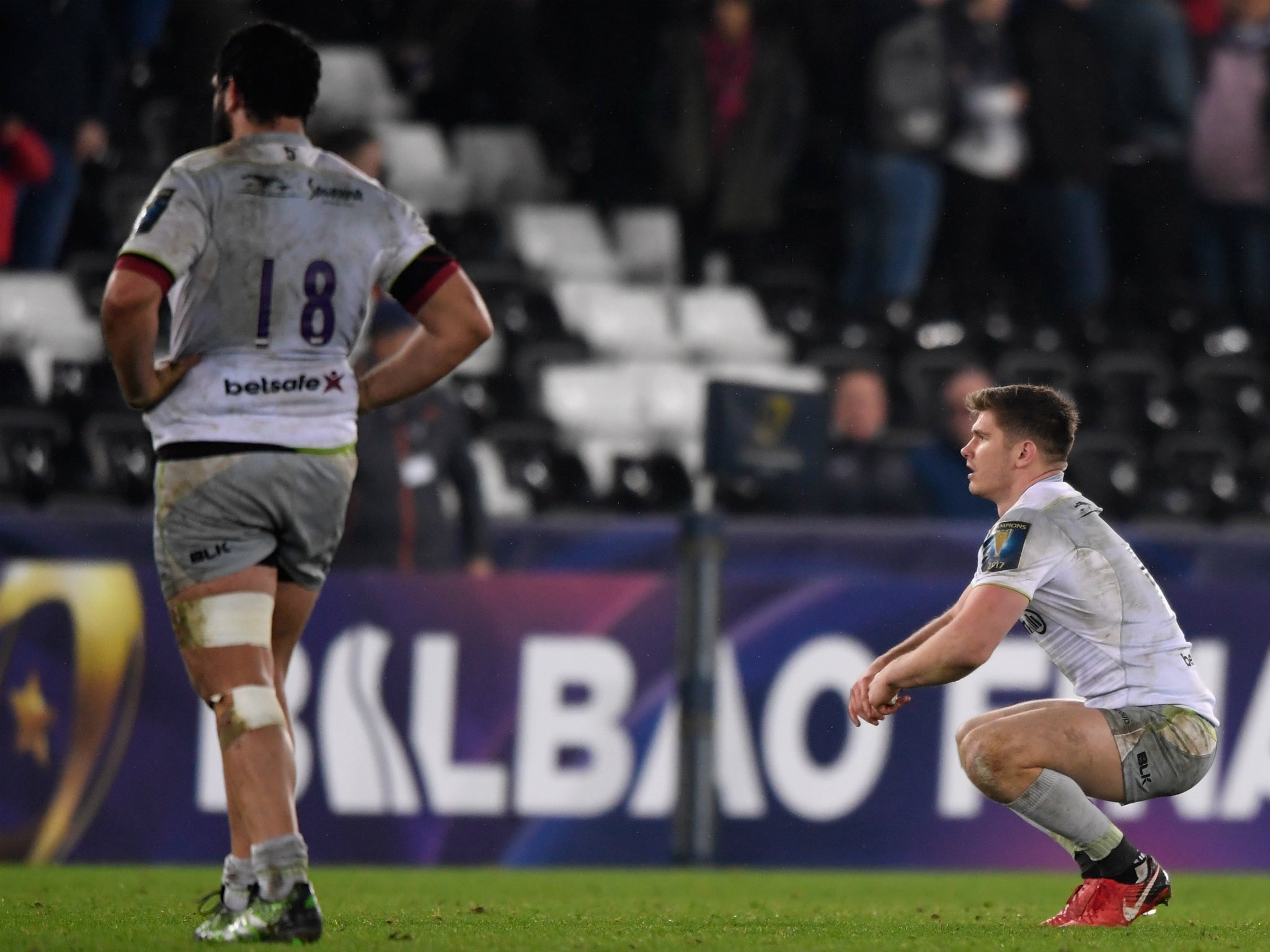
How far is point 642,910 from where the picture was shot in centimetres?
627

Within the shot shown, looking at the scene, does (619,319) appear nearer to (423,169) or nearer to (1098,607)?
(423,169)

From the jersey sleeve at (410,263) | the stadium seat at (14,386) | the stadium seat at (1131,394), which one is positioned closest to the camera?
the jersey sleeve at (410,263)

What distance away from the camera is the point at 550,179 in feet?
47.5

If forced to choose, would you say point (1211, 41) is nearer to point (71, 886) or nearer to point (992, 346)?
point (992, 346)

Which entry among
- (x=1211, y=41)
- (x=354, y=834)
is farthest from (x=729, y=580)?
(x=1211, y=41)

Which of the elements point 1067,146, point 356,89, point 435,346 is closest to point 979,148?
point 1067,146

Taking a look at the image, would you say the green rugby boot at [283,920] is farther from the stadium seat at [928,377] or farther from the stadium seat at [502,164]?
the stadium seat at [502,164]

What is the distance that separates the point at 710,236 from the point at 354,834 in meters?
6.54

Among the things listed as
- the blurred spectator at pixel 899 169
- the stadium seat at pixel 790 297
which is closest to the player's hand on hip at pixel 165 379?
the blurred spectator at pixel 899 169

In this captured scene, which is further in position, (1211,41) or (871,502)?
(1211,41)

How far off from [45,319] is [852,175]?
5.10 meters

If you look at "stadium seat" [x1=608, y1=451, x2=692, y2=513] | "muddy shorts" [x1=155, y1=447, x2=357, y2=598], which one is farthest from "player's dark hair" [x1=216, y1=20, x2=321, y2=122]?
"stadium seat" [x1=608, y1=451, x2=692, y2=513]

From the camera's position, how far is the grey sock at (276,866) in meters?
4.41

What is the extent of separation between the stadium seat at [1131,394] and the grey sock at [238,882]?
30.3 feet
